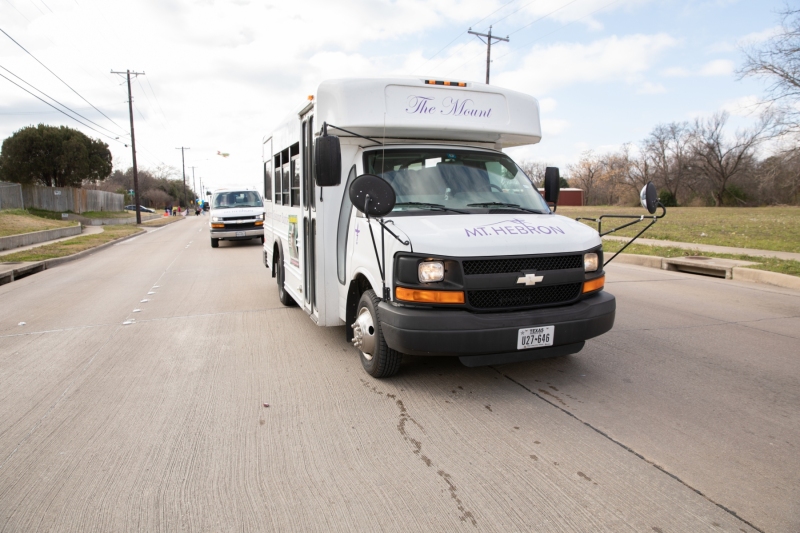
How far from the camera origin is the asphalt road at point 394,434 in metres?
2.85

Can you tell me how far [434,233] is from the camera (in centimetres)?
413

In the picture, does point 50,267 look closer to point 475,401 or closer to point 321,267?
point 321,267

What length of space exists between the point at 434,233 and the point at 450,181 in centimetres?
110

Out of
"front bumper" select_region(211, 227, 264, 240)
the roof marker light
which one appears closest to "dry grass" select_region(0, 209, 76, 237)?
"front bumper" select_region(211, 227, 264, 240)

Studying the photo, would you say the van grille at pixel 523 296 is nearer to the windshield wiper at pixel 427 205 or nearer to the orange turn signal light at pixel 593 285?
the orange turn signal light at pixel 593 285

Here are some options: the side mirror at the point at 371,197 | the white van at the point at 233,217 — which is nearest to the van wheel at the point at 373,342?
the side mirror at the point at 371,197

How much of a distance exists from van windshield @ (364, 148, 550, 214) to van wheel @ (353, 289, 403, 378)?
0.85 meters

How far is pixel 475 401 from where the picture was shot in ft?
14.1

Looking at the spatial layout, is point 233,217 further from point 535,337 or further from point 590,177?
point 590,177

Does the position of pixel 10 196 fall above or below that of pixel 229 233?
above

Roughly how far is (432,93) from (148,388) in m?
3.71

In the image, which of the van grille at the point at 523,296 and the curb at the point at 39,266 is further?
the curb at the point at 39,266

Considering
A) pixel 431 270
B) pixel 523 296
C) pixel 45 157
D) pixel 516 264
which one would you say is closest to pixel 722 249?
pixel 523 296

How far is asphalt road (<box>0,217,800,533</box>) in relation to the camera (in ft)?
9.34
